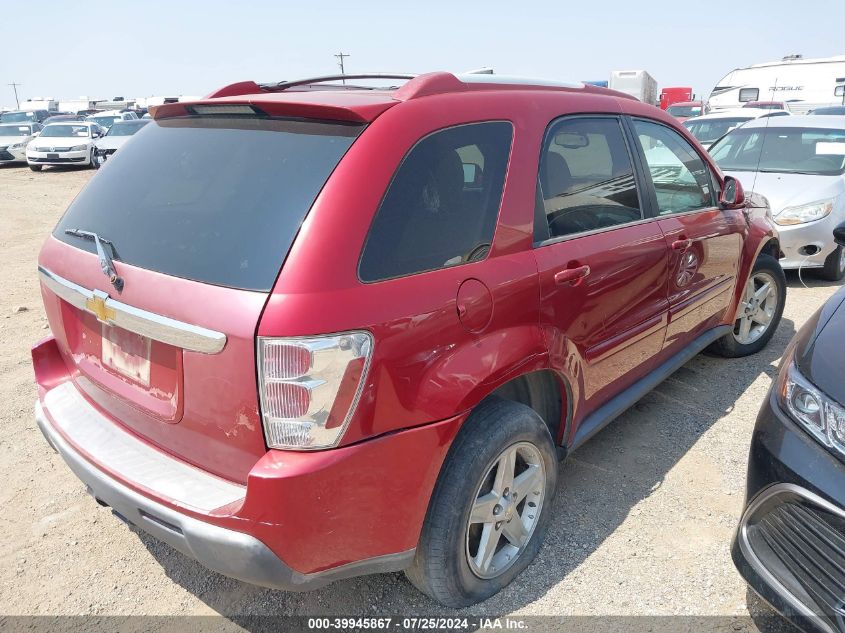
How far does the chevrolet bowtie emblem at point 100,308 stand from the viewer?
204 cm

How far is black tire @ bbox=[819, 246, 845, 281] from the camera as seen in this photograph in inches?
248

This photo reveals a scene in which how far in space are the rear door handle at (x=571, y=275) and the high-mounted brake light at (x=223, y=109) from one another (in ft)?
4.04

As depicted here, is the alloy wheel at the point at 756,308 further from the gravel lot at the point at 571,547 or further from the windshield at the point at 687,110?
the windshield at the point at 687,110

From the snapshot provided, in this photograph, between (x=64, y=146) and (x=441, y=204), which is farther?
(x=64, y=146)

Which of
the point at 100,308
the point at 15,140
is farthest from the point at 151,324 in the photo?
the point at 15,140

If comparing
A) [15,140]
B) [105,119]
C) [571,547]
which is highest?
[105,119]

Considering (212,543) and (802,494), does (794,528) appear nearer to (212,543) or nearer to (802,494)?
(802,494)

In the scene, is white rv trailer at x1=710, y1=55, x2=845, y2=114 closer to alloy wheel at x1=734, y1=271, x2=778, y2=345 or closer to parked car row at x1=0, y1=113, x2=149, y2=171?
alloy wheel at x1=734, y1=271, x2=778, y2=345

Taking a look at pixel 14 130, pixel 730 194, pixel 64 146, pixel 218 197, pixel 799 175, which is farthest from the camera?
Result: pixel 14 130

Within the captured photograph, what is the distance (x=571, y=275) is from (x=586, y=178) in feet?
1.80

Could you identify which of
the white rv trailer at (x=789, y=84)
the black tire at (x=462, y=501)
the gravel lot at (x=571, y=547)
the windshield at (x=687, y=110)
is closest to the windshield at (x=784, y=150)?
the gravel lot at (x=571, y=547)

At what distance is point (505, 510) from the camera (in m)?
2.35

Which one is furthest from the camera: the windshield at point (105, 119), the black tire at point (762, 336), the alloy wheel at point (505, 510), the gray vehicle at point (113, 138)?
the windshield at point (105, 119)

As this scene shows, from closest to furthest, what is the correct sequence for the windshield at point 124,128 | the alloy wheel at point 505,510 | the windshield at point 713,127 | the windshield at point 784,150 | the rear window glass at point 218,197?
the rear window glass at point 218,197, the alloy wheel at point 505,510, the windshield at point 784,150, the windshield at point 713,127, the windshield at point 124,128
